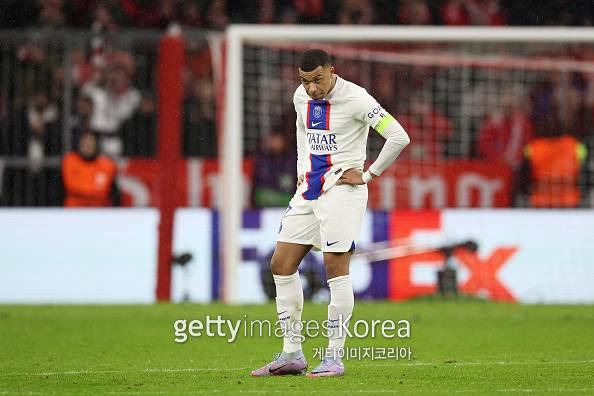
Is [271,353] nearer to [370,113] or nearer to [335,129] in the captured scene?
[335,129]

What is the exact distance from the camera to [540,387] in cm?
813

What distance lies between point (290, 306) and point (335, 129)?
1.20 m

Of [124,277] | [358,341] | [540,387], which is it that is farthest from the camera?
[124,277]

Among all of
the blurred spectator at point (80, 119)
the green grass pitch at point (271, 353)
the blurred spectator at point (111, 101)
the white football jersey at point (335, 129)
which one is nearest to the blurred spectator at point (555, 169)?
the green grass pitch at point (271, 353)

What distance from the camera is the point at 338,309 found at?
873 centimetres

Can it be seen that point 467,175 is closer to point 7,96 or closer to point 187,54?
point 187,54

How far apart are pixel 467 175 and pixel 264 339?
6.06 metres

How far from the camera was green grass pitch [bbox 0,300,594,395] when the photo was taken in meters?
8.23

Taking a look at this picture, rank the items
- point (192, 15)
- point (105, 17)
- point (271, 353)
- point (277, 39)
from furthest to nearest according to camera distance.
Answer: point (192, 15)
point (105, 17)
point (277, 39)
point (271, 353)

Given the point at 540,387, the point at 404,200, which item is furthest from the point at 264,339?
the point at 404,200

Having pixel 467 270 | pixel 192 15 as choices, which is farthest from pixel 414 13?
pixel 467 270

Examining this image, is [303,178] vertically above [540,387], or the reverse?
[303,178]

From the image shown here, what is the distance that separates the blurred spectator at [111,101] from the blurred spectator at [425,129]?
3522 millimetres

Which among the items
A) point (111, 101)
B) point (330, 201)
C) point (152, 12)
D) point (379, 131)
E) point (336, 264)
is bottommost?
point (336, 264)
